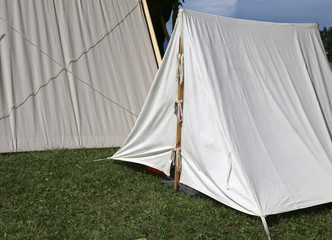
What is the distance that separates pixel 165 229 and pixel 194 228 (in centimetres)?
21

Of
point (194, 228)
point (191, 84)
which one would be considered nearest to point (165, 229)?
point (194, 228)

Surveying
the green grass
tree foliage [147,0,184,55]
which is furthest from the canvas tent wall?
tree foliage [147,0,184,55]

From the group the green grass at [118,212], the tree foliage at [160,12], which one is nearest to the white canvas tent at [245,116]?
the green grass at [118,212]

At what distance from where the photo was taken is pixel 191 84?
3424mm

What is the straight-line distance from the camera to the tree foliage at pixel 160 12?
23.9 feet

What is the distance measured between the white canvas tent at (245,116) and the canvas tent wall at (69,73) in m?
1.42

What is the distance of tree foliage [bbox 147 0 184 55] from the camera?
287 inches

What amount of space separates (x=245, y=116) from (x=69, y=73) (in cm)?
293

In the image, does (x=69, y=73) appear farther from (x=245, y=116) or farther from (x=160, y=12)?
(x=245, y=116)

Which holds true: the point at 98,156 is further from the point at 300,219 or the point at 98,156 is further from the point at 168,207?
the point at 300,219

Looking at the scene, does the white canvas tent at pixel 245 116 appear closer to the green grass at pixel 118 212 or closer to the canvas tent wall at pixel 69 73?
the green grass at pixel 118 212

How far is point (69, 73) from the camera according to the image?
536cm

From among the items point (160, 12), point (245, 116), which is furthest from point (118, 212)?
point (160, 12)

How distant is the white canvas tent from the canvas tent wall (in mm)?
1421
